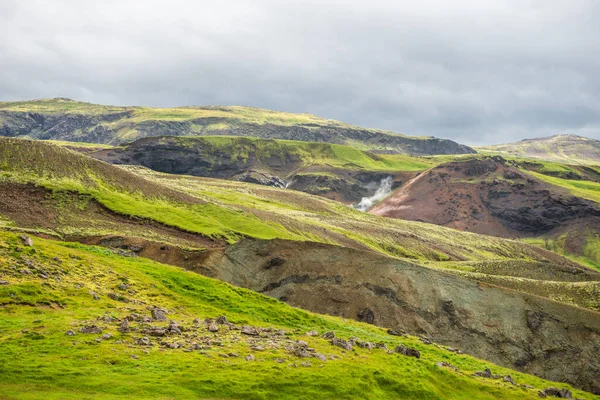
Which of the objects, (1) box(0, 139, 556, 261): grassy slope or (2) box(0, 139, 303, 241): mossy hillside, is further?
(1) box(0, 139, 556, 261): grassy slope

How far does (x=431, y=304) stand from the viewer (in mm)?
64625

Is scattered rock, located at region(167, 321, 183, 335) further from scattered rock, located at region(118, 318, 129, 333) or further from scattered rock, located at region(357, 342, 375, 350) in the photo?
scattered rock, located at region(357, 342, 375, 350)

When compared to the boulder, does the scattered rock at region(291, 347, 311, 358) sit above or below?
above

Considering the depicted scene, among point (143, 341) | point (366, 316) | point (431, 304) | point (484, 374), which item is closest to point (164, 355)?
point (143, 341)

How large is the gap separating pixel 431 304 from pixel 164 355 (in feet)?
145

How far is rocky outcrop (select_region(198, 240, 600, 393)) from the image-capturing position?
59.3 meters

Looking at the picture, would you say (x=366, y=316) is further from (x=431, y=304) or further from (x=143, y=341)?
(x=143, y=341)

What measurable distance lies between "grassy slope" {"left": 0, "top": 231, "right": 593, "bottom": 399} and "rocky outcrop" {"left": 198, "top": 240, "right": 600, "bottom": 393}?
16606mm

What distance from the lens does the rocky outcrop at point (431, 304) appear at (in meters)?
59.3

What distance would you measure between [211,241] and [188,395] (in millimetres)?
77509

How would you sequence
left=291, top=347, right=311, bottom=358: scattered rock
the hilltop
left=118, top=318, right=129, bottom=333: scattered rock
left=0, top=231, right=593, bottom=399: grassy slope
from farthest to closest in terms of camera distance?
the hilltop, left=291, top=347, right=311, bottom=358: scattered rock, left=118, top=318, right=129, bottom=333: scattered rock, left=0, top=231, right=593, bottom=399: grassy slope

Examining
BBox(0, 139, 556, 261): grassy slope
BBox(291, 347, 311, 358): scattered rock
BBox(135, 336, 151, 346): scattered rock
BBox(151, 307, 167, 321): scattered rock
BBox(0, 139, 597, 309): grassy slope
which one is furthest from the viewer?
Result: BBox(0, 139, 556, 261): grassy slope

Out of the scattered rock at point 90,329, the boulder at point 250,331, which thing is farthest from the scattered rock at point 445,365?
the scattered rock at point 90,329

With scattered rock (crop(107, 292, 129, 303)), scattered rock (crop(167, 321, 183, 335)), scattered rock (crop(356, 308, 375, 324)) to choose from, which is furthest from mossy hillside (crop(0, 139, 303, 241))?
scattered rock (crop(167, 321, 183, 335))
